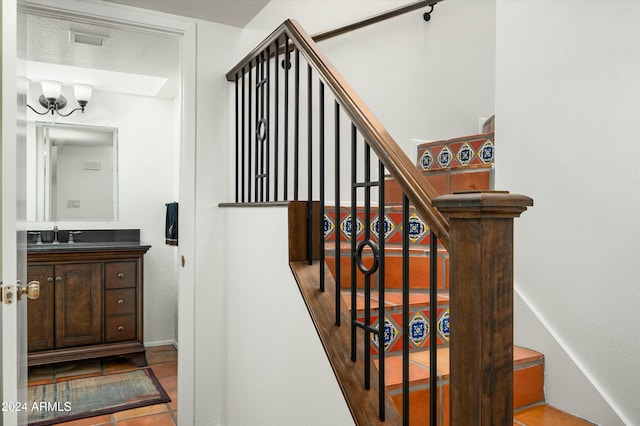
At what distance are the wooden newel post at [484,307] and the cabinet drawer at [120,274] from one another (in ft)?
11.3

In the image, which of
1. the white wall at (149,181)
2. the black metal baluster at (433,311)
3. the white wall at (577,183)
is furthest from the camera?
the white wall at (149,181)

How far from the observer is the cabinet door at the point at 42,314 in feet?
11.5

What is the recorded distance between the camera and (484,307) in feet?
2.94

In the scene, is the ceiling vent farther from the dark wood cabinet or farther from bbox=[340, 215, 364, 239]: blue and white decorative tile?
bbox=[340, 215, 364, 239]: blue and white decorative tile

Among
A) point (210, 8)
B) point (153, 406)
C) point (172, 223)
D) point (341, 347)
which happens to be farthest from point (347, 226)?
point (172, 223)

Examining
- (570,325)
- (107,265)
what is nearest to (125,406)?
(107,265)

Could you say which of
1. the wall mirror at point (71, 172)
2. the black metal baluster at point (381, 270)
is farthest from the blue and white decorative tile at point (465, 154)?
the wall mirror at point (71, 172)

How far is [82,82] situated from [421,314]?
3.77 meters

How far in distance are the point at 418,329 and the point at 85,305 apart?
2.94m

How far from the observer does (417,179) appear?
3.87 ft

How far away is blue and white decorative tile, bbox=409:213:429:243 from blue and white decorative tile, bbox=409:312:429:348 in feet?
1.69

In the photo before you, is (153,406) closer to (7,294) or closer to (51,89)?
(7,294)

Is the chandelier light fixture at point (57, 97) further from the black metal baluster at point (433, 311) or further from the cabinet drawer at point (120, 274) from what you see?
the black metal baluster at point (433, 311)

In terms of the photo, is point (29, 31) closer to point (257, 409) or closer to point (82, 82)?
point (82, 82)
